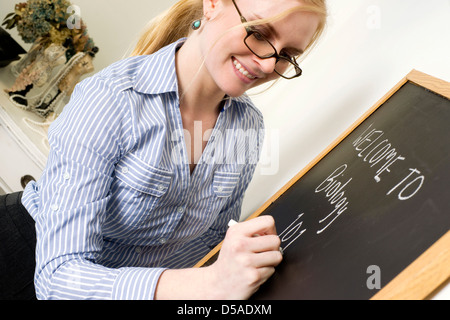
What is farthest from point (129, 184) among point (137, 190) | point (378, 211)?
point (378, 211)

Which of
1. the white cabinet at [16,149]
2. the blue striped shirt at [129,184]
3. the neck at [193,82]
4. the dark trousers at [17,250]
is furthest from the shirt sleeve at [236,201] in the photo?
the white cabinet at [16,149]

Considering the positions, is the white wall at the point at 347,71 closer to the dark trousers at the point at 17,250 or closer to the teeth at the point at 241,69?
the teeth at the point at 241,69

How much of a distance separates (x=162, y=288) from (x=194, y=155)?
43cm

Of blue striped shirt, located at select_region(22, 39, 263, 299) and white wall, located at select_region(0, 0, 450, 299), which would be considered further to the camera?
white wall, located at select_region(0, 0, 450, 299)

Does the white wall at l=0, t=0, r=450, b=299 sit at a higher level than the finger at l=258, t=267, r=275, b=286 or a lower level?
higher

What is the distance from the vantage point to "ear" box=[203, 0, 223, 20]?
34.2 inches

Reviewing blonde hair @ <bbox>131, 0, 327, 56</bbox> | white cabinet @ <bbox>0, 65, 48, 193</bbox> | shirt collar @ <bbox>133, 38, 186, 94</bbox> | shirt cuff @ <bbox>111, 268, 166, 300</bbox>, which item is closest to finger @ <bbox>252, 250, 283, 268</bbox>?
shirt cuff @ <bbox>111, 268, 166, 300</bbox>

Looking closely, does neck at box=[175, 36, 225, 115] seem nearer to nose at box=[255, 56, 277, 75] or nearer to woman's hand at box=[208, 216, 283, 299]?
nose at box=[255, 56, 277, 75]

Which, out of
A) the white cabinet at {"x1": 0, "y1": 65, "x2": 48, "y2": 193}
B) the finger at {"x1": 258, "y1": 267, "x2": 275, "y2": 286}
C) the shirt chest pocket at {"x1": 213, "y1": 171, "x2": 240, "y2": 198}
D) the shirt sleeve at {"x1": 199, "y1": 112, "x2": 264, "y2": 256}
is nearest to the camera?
the finger at {"x1": 258, "y1": 267, "x2": 275, "y2": 286}

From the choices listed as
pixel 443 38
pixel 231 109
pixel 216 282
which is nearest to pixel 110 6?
pixel 231 109

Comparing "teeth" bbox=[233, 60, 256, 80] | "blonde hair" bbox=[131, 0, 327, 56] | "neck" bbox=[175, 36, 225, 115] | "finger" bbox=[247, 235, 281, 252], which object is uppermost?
"blonde hair" bbox=[131, 0, 327, 56]

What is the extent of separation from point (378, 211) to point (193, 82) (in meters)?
0.55

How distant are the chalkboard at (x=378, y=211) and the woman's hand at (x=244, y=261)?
0.05 meters
